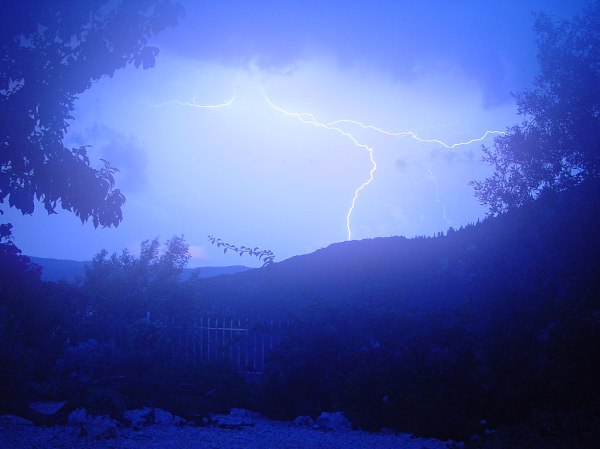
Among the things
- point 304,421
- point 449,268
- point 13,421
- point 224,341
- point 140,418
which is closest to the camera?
point 13,421

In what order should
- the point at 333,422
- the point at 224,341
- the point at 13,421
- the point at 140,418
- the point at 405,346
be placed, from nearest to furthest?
the point at 13,421 < the point at 140,418 < the point at 333,422 < the point at 405,346 < the point at 224,341

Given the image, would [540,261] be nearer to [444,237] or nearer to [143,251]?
[444,237]

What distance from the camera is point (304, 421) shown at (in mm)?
7160

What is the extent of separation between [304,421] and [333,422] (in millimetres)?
503

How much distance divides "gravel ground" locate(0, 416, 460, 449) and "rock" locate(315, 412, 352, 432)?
174 mm

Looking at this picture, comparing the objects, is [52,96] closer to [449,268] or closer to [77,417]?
[77,417]

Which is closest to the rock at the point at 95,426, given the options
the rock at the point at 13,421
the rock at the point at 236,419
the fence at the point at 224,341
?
the rock at the point at 13,421

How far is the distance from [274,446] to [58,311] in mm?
6607

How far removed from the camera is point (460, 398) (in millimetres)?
7258

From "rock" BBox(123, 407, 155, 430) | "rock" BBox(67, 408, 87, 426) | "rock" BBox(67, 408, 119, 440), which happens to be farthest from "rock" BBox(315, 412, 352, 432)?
"rock" BBox(67, 408, 87, 426)

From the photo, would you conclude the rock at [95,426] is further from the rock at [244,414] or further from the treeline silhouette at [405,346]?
the rock at [244,414]

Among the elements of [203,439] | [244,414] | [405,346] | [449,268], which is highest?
[449,268]

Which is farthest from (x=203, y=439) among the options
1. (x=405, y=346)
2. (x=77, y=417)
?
(x=405, y=346)

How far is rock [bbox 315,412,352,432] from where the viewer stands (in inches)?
269
